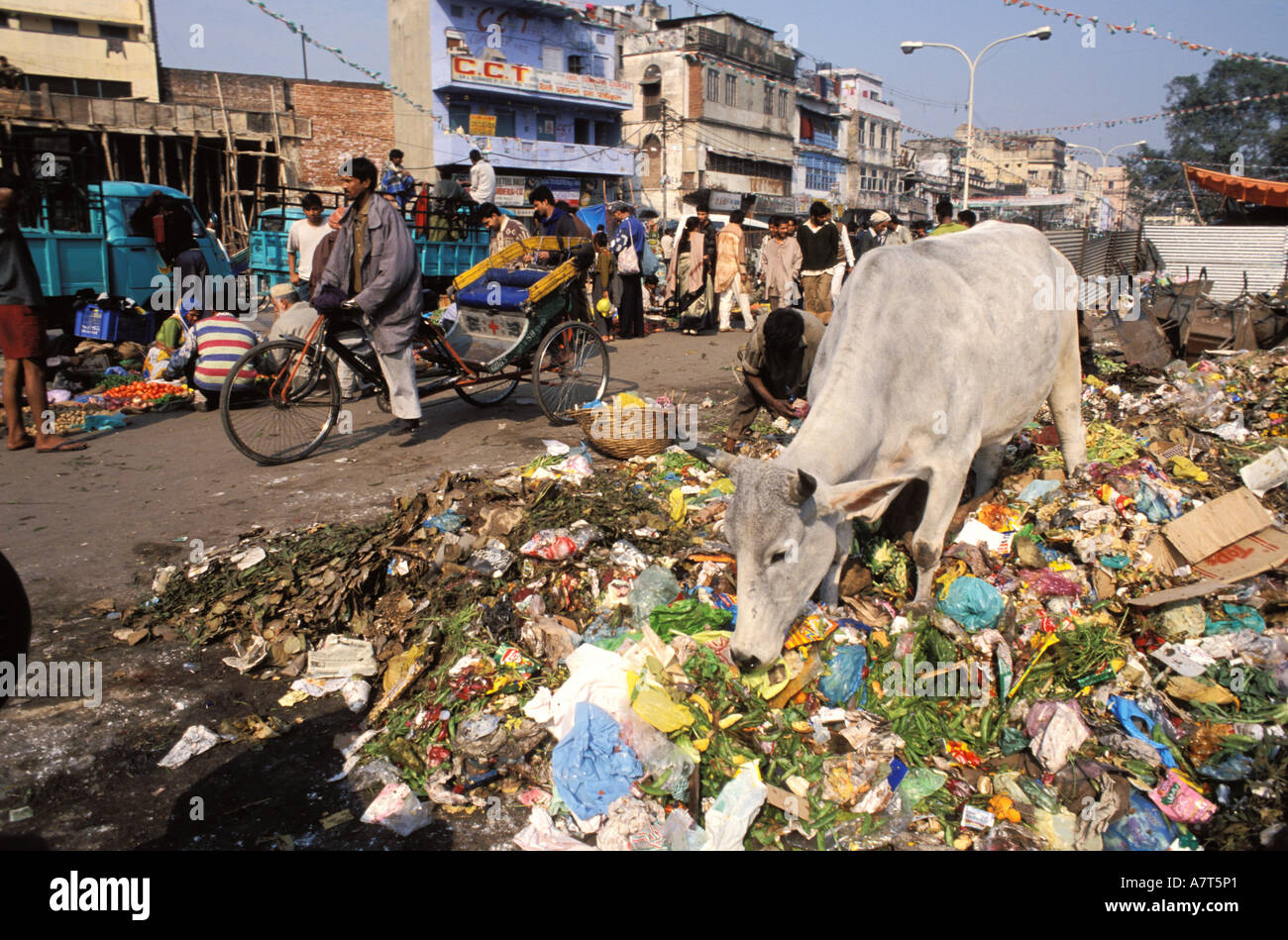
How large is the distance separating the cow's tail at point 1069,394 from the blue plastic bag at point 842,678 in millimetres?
2834

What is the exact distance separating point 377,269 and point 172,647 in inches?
138

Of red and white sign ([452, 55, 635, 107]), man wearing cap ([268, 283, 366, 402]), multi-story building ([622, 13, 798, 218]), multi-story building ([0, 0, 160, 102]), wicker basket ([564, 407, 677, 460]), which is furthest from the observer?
multi-story building ([622, 13, 798, 218])

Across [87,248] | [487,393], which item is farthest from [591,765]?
[87,248]

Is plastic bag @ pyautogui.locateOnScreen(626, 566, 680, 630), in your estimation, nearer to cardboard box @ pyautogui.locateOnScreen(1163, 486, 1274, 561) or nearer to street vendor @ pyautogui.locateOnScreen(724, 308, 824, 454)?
street vendor @ pyautogui.locateOnScreen(724, 308, 824, 454)

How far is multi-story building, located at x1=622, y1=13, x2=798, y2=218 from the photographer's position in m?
47.8

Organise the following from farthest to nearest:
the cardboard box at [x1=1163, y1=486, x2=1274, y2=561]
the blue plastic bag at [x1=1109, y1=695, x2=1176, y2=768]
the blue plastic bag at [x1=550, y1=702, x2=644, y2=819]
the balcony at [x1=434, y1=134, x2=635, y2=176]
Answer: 1. the balcony at [x1=434, y1=134, x2=635, y2=176]
2. the cardboard box at [x1=1163, y1=486, x2=1274, y2=561]
3. the blue plastic bag at [x1=1109, y1=695, x2=1176, y2=768]
4. the blue plastic bag at [x1=550, y1=702, x2=644, y2=819]

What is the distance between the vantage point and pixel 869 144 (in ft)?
221

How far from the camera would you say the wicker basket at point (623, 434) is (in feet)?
20.6

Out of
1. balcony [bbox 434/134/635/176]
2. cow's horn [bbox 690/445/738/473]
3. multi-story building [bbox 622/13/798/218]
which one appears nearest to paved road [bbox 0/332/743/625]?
cow's horn [bbox 690/445/738/473]

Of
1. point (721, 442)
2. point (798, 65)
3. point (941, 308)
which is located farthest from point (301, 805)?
point (798, 65)

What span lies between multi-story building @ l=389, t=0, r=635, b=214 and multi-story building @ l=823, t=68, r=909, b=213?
26997 mm

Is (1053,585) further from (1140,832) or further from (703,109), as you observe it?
(703,109)

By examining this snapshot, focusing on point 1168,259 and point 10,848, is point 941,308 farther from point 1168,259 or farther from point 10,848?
point 1168,259
